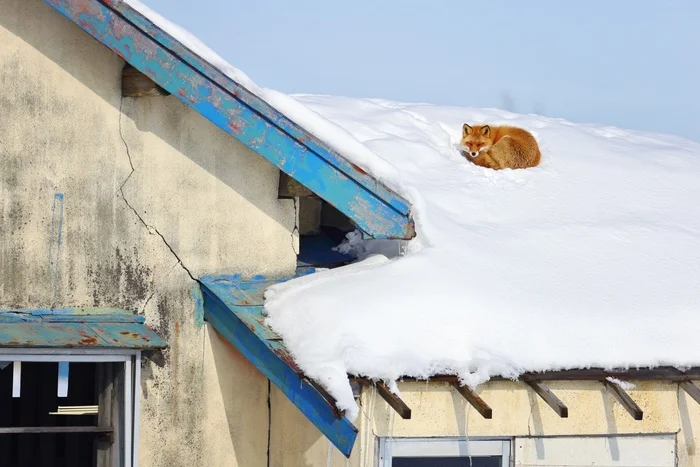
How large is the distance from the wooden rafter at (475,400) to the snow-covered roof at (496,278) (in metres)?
0.06

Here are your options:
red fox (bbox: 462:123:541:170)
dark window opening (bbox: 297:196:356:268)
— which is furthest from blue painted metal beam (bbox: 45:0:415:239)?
red fox (bbox: 462:123:541:170)

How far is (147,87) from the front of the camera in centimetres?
545

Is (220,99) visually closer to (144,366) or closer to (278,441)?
(144,366)

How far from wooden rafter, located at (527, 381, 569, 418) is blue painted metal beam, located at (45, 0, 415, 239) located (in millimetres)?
1078

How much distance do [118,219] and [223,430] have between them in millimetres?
1304

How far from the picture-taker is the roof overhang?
5.16m

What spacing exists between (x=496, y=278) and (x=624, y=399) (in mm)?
982

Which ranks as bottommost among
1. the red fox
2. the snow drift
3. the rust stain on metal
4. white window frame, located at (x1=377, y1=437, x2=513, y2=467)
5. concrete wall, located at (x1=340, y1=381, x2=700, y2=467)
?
white window frame, located at (x1=377, y1=437, x2=513, y2=467)

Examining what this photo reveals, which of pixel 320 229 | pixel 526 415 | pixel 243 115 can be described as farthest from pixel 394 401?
pixel 320 229

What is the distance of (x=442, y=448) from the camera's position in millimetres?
5461

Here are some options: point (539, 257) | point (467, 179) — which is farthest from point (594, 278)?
point (467, 179)

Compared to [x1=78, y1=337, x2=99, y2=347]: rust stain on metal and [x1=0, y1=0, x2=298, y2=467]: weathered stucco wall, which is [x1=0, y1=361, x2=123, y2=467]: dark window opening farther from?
[x1=78, y1=337, x2=99, y2=347]: rust stain on metal

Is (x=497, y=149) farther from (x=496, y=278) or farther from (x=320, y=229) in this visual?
(x=496, y=278)

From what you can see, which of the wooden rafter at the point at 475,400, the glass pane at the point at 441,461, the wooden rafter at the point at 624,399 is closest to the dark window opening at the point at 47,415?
the glass pane at the point at 441,461
